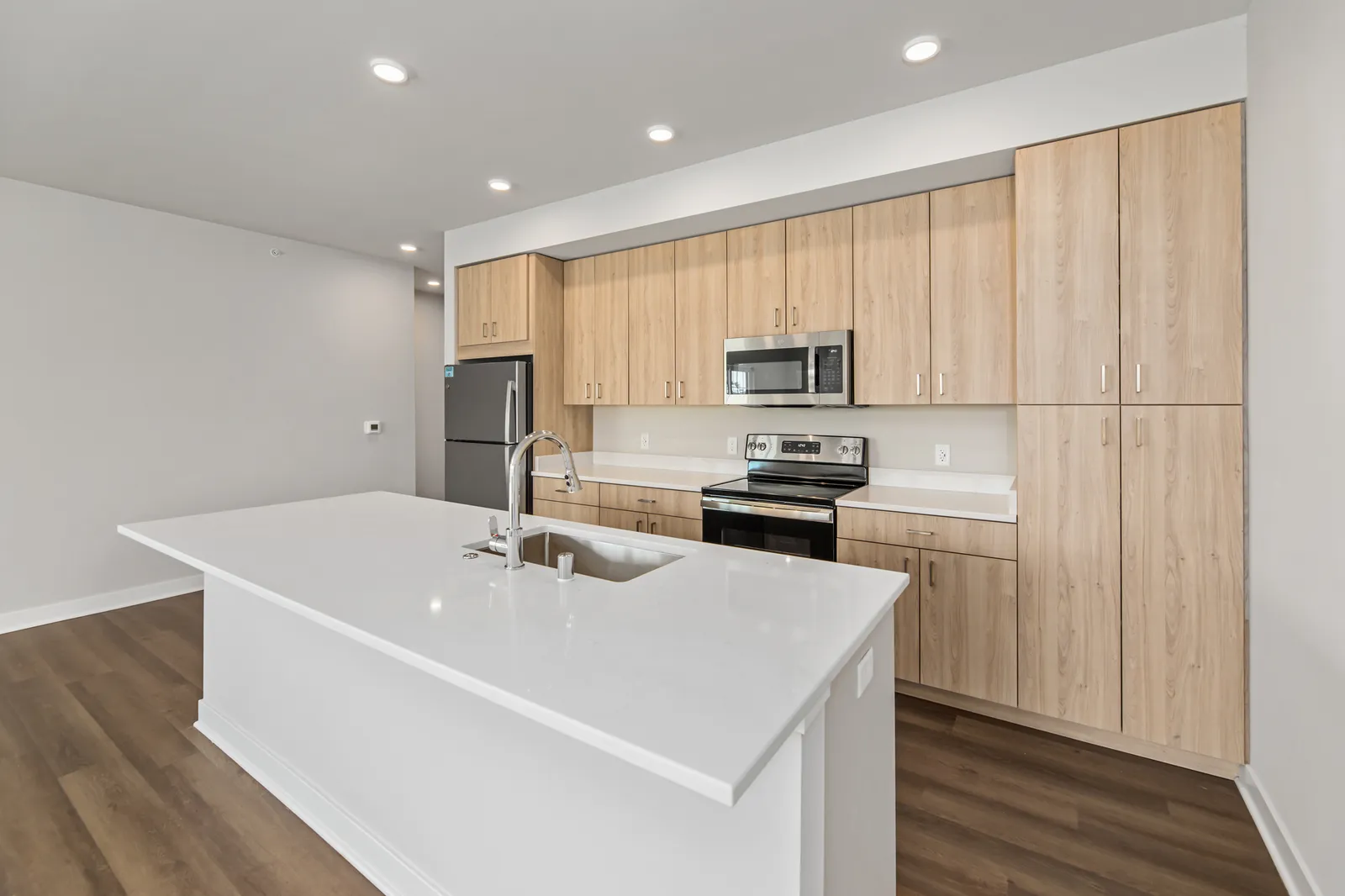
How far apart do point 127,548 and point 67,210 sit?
84.1 inches

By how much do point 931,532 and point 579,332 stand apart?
8.66 ft

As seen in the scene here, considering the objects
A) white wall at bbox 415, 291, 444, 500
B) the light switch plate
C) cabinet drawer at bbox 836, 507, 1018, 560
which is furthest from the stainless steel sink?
white wall at bbox 415, 291, 444, 500

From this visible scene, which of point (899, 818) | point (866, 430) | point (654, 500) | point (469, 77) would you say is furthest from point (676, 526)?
point (469, 77)

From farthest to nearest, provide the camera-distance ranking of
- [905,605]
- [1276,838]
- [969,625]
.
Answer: [905,605] → [969,625] → [1276,838]

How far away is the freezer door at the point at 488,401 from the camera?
405cm

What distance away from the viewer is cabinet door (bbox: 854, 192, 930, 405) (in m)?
2.91

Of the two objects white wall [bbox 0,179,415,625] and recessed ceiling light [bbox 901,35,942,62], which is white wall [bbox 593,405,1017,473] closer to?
recessed ceiling light [bbox 901,35,942,62]

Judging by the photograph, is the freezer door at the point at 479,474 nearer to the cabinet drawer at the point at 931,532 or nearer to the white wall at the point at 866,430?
the white wall at the point at 866,430

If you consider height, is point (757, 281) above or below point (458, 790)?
above

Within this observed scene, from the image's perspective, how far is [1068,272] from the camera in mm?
2363

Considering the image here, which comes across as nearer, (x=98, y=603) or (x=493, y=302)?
(x=98, y=603)

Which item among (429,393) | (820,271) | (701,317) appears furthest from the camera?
(429,393)

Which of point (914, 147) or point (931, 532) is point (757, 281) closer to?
point (914, 147)

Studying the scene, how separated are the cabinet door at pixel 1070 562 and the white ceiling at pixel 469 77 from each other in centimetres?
145
